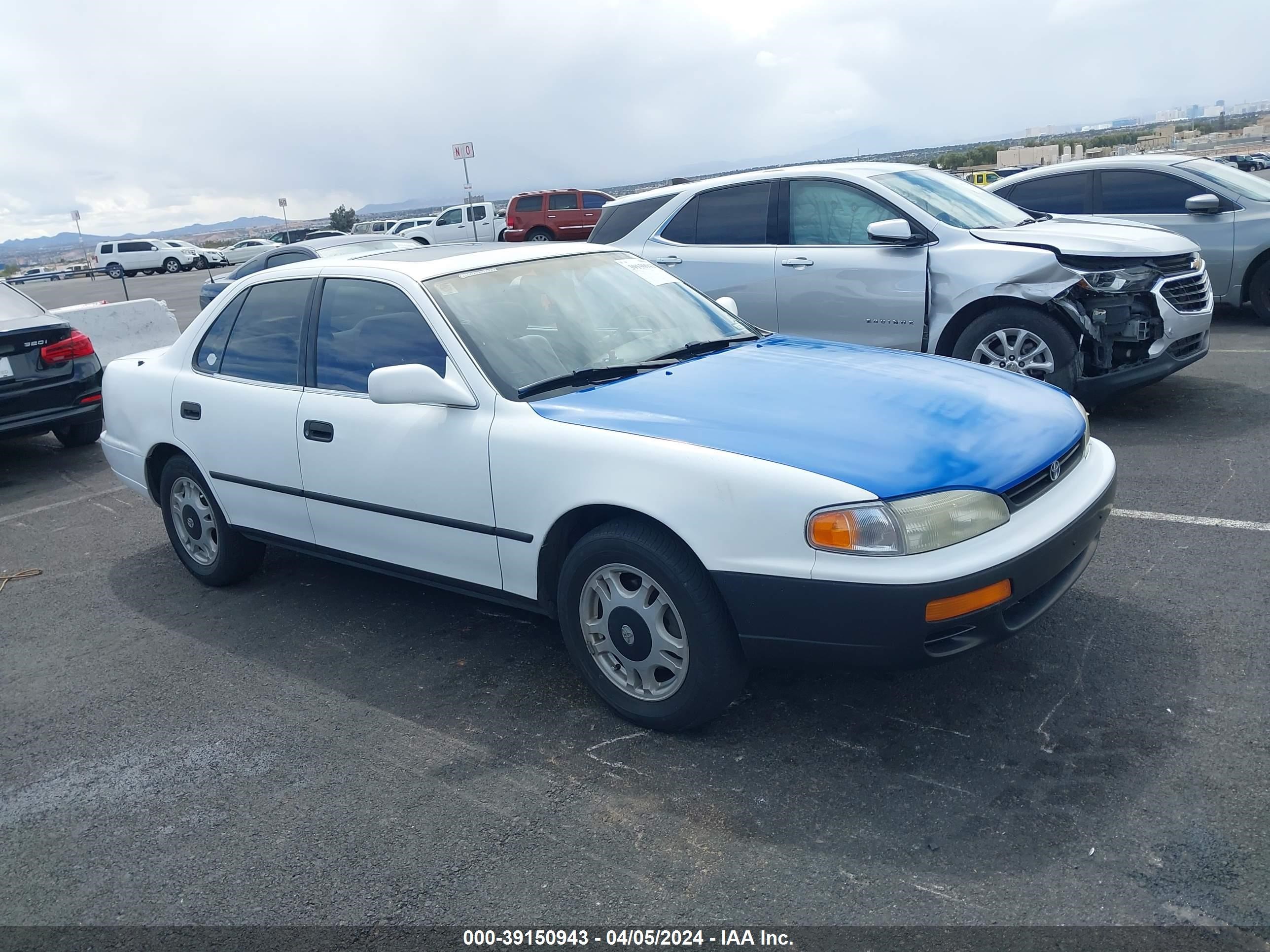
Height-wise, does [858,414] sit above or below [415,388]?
below

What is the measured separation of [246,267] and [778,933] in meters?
12.5

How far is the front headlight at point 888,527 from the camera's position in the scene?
3.03m

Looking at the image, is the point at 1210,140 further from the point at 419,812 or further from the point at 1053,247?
the point at 419,812

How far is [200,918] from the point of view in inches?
112

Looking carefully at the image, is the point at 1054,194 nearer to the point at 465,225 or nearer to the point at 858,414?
the point at 858,414

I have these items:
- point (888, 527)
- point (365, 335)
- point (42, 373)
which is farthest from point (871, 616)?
point (42, 373)

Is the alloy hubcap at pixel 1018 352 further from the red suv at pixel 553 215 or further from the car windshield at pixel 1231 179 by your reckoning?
the red suv at pixel 553 215

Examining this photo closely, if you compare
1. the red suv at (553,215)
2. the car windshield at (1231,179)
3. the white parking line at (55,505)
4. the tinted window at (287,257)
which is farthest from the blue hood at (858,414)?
the red suv at (553,215)

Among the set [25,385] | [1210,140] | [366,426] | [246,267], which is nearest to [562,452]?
[366,426]

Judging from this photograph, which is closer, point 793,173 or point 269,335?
point 269,335

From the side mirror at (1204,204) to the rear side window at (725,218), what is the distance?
14.5 ft

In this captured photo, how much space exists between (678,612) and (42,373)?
6.94 meters

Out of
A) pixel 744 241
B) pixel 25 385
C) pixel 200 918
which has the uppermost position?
pixel 744 241

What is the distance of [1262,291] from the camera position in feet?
32.6
